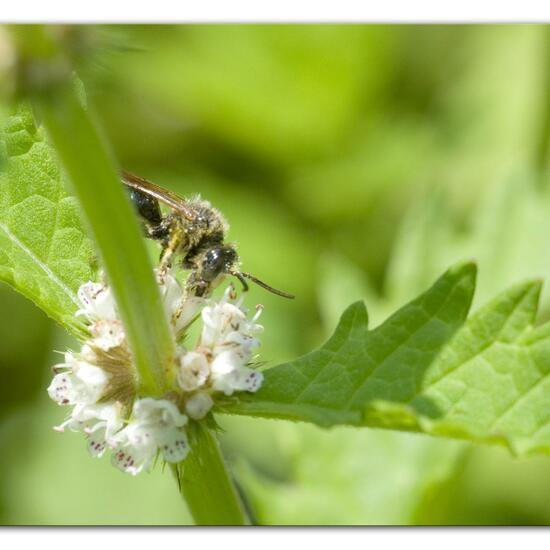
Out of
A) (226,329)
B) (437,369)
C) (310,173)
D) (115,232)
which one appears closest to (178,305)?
(226,329)

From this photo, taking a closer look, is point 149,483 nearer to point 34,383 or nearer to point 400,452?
point 34,383

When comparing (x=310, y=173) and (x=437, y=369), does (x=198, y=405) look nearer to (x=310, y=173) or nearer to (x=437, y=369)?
(x=437, y=369)

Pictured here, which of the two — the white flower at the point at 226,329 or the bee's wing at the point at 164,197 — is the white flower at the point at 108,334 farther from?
the bee's wing at the point at 164,197

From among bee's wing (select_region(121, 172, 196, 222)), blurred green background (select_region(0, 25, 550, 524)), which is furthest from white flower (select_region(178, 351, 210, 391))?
blurred green background (select_region(0, 25, 550, 524))

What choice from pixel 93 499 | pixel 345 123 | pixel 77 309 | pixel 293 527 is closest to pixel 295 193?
pixel 345 123

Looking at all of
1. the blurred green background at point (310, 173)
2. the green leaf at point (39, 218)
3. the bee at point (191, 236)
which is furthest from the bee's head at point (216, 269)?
the blurred green background at point (310, 173)
